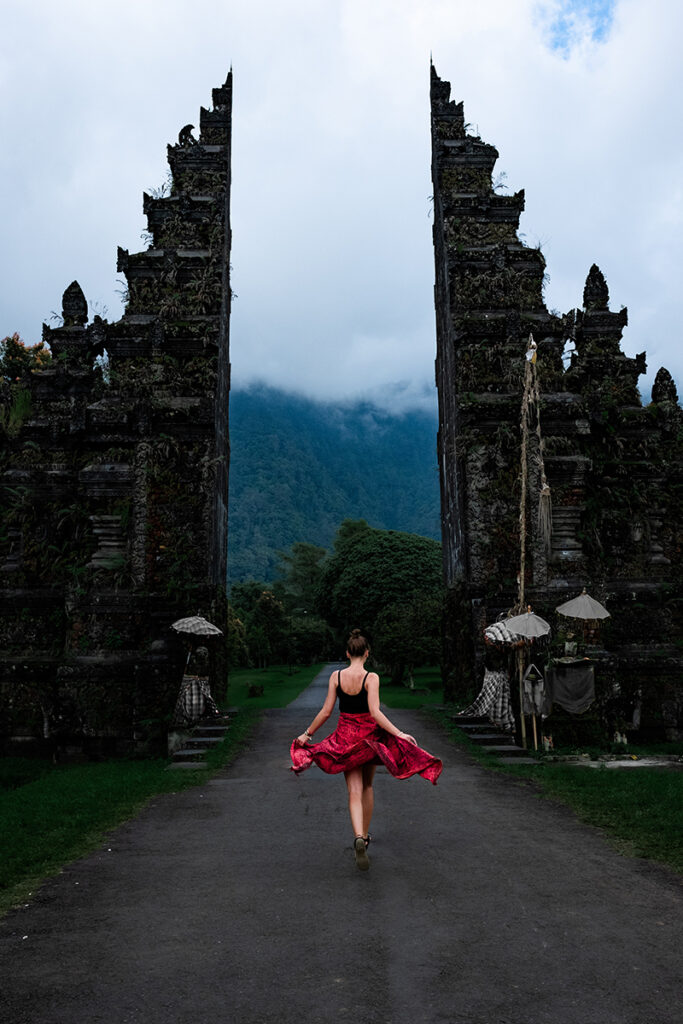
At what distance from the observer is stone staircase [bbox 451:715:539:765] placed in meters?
12.7

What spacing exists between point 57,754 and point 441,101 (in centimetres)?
2175

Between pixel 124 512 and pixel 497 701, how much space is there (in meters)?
8.97

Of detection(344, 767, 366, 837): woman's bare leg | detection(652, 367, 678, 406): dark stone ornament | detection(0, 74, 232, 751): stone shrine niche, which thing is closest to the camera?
detection(344, 767, 366, 837): woman's bare leg

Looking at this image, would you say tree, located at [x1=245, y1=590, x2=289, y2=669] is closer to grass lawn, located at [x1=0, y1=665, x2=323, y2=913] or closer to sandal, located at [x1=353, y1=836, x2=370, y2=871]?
grass lawn, located at [x1=0, y1=665, x2=323, y2=913]

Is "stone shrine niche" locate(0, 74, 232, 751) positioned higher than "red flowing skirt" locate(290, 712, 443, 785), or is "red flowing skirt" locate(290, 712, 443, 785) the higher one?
"stone shrine niche" locate(0, 74, 232, 751)

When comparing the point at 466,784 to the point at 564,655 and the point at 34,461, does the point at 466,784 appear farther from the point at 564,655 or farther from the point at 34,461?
the point at 34,461

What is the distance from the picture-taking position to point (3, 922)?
534cm

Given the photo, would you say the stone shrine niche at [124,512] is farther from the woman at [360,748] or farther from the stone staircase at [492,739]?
the woman at [360,748]

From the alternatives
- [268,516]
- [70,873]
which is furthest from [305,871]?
[268,516]

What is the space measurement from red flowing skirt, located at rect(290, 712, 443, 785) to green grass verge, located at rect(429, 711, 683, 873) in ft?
7.84

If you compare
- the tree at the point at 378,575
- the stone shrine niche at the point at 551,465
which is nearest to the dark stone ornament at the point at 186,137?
the stone shrine niche at the point at 551,465

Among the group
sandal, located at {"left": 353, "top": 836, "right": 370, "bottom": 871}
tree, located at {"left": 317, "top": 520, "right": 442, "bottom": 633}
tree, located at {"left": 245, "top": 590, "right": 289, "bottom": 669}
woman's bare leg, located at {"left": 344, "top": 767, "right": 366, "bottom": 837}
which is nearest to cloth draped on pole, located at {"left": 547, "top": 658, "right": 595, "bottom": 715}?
woman's bare leg, located at {"left": 344, "top": 767, "right": 366, "bottom": 837}

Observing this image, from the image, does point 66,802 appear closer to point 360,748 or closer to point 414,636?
point 360,748

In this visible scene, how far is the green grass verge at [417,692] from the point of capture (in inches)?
976
